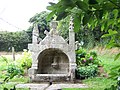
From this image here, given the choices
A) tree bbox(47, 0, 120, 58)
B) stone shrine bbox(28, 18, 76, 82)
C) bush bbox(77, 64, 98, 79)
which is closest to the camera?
tree bbox(47, 0, 120, 58)

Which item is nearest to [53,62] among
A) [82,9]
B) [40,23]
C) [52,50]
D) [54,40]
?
[52,50]

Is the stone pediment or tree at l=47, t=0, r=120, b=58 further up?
the stone pediment

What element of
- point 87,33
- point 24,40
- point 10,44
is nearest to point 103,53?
point 87,33

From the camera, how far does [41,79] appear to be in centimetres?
851

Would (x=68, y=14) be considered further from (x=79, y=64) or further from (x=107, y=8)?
(x=79, y=64)

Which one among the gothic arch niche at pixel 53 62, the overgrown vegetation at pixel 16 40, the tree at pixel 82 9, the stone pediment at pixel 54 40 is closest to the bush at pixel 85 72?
the gothic arch niche at pixel 53 62

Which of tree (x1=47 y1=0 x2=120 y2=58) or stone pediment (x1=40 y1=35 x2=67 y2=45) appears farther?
stone pediment (x1=40 y1=35 x2=67 y2=45)

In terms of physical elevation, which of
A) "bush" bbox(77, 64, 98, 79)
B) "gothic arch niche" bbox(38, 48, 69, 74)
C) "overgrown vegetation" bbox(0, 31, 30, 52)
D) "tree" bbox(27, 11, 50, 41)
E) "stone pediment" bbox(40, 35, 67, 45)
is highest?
"tree" bbox(27, 11, 50, 41)

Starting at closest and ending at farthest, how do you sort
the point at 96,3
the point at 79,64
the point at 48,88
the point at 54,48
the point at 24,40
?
the point at 96,3, the point at 48,88, the point at 54,48, the point at 79,64, the point at 24,40

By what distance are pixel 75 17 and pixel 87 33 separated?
59.7 ft

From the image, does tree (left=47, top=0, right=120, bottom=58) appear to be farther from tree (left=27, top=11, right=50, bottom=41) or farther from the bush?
tree (left=27, top=11, right=50, bottom=41)

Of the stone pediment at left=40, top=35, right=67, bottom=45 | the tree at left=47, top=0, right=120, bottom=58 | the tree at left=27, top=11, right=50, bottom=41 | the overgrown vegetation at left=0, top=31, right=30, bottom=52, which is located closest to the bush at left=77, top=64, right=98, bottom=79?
the stone pediment at left=40, top=35, right=67, bottom=45

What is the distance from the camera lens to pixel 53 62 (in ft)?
31.2

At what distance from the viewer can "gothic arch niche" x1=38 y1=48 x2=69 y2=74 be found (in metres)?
9.30
